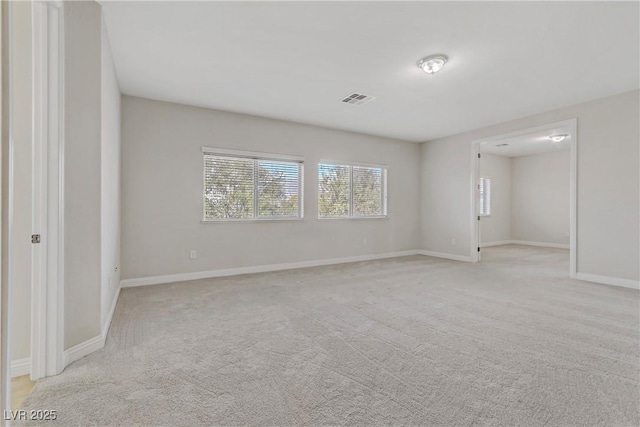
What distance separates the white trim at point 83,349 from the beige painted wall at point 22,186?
0.71 feet

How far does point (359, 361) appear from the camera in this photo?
2033 mm

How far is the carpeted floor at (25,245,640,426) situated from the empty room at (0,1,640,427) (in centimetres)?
2

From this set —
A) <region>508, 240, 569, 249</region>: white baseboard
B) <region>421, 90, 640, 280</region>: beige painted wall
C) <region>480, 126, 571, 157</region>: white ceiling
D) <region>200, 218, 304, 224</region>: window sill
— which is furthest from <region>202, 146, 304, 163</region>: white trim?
<region>508, 240, 569, 249</region>: white baseboard

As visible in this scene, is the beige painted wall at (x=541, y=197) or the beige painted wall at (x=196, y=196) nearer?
the beige painted wall at (x=196, y=196)

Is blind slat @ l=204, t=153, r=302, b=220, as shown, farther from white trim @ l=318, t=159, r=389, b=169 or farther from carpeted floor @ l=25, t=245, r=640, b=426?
carpeted floor @ l=25, t=245, r=640, b=426

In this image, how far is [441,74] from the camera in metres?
3.43

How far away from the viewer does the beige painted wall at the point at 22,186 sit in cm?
187

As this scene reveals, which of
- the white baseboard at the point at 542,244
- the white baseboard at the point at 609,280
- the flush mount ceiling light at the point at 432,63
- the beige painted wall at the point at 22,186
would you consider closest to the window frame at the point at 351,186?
the flush mount ceiling light at the point at 432,63

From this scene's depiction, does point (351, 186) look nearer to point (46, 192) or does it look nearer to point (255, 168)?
point (255, 168)

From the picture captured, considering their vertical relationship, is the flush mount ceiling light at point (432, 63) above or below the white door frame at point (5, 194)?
above

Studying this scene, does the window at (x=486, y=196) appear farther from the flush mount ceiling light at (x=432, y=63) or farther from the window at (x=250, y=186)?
the flush mount ceiling light at (x=432, y=63)

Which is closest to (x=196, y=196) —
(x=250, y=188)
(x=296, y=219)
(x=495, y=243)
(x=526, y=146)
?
(x=250, y=188)

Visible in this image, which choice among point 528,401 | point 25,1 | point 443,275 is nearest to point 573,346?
point 528,401

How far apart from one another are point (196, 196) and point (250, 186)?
2.87 ft
